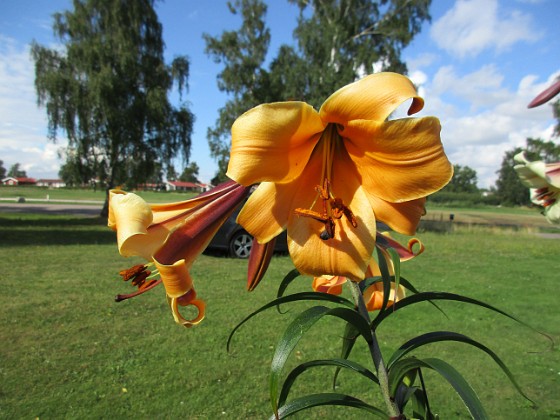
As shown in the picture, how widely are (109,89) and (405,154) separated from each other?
1295 cm

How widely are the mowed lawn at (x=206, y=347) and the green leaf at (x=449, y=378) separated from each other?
93 centimetres

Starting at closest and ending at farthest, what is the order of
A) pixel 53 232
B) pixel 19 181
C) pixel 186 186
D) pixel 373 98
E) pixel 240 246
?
pixel 373 98 → pixel 240 246 → pixel 53 232 → pixel 186 186 → pixel 19 181

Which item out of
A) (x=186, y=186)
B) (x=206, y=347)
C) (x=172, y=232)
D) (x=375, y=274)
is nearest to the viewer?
(x=172, y=232)

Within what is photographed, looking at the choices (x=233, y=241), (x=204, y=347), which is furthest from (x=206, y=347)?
(x=233, y=241)

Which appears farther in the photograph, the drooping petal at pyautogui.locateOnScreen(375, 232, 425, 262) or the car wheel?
the car wheel

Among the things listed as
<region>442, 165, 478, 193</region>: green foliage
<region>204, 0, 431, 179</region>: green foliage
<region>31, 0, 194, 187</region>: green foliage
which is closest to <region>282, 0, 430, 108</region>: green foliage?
<region>204, 0, 431, 179</region>: green foliage

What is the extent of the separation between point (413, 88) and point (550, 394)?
3.29 meters

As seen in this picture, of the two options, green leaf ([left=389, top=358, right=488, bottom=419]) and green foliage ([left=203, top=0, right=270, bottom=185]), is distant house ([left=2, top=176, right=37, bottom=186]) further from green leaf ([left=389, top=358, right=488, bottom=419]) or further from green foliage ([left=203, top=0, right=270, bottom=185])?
green leaf ([left=389, top=358, right=488, bottom=419])

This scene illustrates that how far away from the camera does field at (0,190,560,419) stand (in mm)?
2729

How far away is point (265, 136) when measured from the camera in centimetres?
50

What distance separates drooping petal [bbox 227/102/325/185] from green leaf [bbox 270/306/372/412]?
0.76 feet

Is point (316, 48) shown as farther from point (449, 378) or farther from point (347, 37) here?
point (449, 378)

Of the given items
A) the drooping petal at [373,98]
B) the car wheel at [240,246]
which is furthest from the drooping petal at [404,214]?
the car wheel at [240,246]

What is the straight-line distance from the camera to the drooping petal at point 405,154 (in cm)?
49
